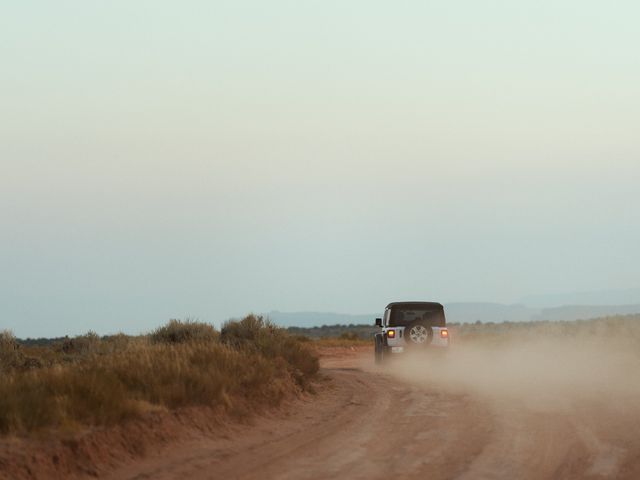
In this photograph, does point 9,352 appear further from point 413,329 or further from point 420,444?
point 420,444

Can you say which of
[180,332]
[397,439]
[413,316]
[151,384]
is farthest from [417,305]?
[397,439]

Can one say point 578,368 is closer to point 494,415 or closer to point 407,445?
point 494,415

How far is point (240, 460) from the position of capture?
40.2ft

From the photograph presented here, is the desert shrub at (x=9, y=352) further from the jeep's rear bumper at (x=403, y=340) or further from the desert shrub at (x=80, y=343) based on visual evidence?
the jeep's rear bumper at (x=403, y=340)

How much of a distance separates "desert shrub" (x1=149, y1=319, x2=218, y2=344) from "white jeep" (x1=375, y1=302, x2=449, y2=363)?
5423mm

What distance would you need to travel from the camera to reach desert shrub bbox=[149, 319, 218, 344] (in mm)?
28688

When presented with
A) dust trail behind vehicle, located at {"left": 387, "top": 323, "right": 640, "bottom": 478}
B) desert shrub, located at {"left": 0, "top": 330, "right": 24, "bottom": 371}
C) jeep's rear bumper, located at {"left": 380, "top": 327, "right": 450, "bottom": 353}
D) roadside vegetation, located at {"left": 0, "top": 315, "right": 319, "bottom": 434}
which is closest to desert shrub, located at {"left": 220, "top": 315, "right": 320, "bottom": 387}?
roadside vegetation, located at {"left": 0, "top": 315, "right": 319, "bottom": 434}

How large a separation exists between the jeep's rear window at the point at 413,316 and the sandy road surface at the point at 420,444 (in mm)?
10573

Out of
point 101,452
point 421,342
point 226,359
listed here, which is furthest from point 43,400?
point 421,342

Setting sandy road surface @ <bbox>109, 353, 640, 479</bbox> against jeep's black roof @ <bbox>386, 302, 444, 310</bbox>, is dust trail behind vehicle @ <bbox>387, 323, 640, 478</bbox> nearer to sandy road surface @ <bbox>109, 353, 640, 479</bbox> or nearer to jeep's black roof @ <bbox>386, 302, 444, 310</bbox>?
sandy road surface @ <bbox>109, 353, 640, 479</bbox>

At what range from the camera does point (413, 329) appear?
29.4 m

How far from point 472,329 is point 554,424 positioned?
6067cm

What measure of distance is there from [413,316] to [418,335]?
1585 mm

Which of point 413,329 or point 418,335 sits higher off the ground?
point 413,329
